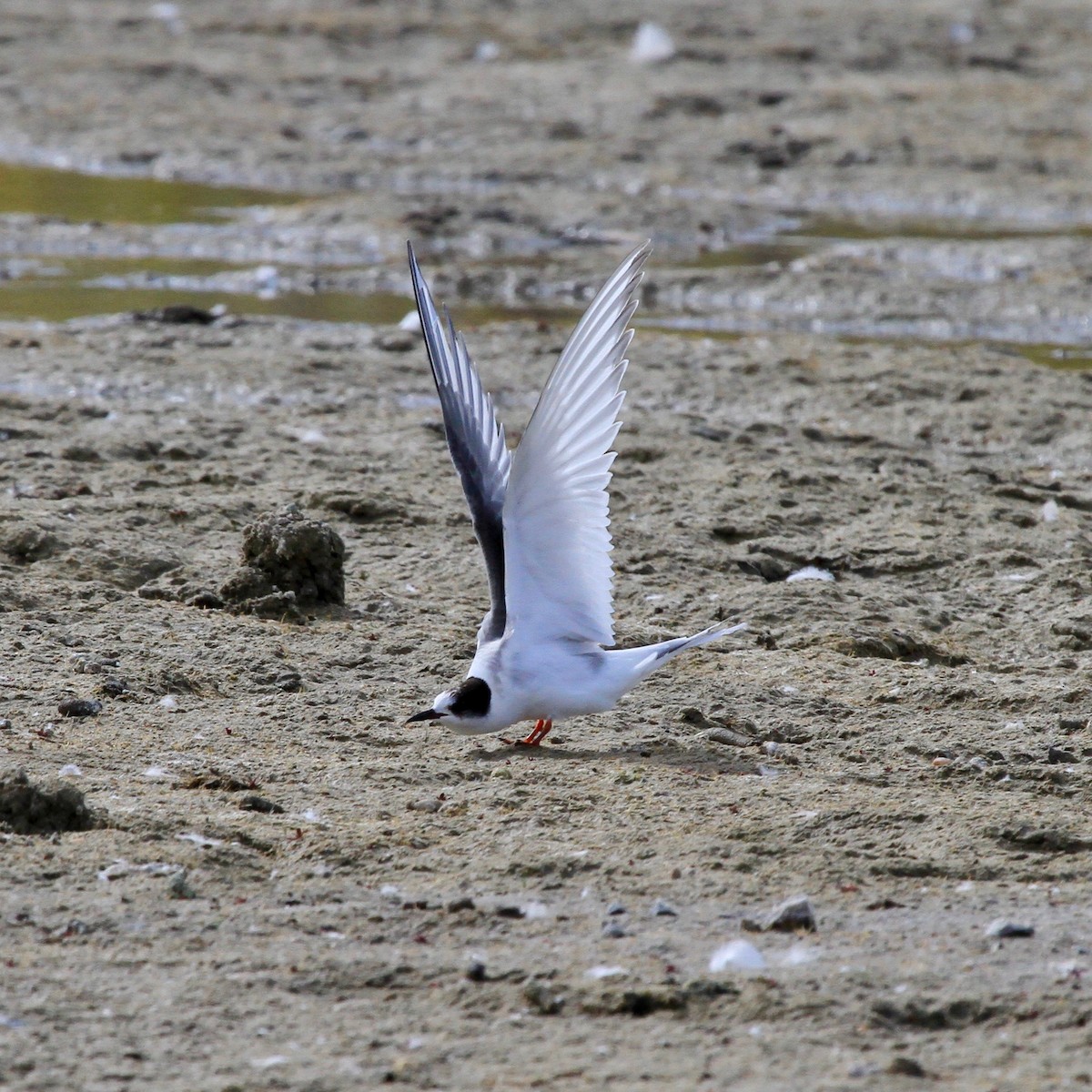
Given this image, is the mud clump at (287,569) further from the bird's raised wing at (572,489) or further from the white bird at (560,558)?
the bird's raised wing at (572,489)

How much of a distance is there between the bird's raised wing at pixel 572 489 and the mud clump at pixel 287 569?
3.96 ft

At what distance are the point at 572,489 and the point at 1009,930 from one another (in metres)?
1.59

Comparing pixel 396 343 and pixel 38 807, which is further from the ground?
pixel 396 343

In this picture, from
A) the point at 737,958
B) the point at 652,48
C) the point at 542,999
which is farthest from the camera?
the point at 652,48

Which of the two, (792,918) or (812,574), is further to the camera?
(812,574)

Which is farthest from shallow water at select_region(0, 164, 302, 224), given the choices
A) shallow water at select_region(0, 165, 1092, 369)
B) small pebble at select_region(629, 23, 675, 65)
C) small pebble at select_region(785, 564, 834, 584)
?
small pebble at select_region(785, 564, 834, 584)

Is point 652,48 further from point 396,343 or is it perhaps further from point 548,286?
point 396,343

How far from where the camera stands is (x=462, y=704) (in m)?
4.49

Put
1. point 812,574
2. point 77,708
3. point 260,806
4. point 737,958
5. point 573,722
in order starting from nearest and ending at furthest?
point 737,958
point 260,806
point 77,708
point 573,722
point 812,574

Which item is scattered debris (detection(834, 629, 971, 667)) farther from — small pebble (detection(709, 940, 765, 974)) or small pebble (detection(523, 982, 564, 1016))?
small pebble (detection(523, 982, 564, 1016))

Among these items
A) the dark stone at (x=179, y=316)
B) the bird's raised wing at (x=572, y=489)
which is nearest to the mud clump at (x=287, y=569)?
the bird's raised wing at (x=572, y=489)

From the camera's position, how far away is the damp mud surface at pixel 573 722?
3.29 meters

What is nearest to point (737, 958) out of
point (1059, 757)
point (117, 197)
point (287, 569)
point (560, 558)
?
point (560, 558)

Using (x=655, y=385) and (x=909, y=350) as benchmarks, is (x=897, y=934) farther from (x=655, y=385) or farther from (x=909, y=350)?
(x=909, y=350)
